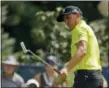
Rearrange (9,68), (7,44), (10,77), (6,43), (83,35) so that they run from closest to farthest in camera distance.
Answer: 1. (83,35)
2. (10,77)
3. (9,68)
4. (6,43)
5. (7,44)

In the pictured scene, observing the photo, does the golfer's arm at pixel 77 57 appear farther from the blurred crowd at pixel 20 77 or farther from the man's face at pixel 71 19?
the blurred crowd at pixel 20 77

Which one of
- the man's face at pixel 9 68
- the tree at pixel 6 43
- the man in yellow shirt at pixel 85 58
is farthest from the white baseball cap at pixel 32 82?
the tree at pixel 6 43

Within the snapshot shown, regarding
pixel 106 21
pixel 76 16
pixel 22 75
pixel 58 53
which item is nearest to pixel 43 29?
pixel 58 53

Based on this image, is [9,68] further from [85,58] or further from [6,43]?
[6,43]

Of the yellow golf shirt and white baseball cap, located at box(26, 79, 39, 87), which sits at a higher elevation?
the yellow golf shirt

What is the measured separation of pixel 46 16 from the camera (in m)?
11.6

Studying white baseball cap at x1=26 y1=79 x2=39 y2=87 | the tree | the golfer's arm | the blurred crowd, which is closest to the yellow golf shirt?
the golfer's arm

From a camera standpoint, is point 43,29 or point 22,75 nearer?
point 22,75

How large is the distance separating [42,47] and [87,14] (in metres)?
1.81

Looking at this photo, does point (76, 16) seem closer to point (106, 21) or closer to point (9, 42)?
point (106, 21)

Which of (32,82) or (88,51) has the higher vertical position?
(88,51)

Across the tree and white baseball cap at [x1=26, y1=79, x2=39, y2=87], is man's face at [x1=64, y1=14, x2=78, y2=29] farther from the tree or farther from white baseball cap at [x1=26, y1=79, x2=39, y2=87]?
the tree

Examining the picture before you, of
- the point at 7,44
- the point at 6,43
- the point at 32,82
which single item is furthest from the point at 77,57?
the point at 7,44

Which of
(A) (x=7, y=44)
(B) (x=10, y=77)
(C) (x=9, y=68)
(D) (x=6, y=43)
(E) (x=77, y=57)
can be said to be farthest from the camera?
(A) (x=7, y=44)
